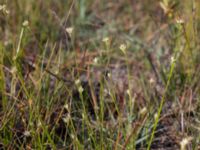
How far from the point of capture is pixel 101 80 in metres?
1.41

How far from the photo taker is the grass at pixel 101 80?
1.39m

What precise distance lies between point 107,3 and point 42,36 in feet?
1.96

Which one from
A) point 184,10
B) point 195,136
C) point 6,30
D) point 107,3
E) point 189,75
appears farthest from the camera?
point 107,3

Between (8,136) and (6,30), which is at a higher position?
(6,30)

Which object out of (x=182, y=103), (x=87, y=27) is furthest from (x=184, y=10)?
(x=182, y=103)

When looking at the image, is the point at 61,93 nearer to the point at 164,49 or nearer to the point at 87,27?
the point at 164,49

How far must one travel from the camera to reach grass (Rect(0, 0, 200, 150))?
139 centimetres

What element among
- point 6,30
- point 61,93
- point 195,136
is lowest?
point 195,136

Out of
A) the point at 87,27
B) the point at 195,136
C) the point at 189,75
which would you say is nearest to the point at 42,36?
the point at 87,27

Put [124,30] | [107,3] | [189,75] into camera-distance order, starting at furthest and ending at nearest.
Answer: [107,3] → [124,30] → [189,75]

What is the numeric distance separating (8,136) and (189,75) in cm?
78

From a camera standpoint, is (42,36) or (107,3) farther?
(107,3)

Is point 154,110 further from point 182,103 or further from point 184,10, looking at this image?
point 184,10

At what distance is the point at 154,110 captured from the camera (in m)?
1.69
